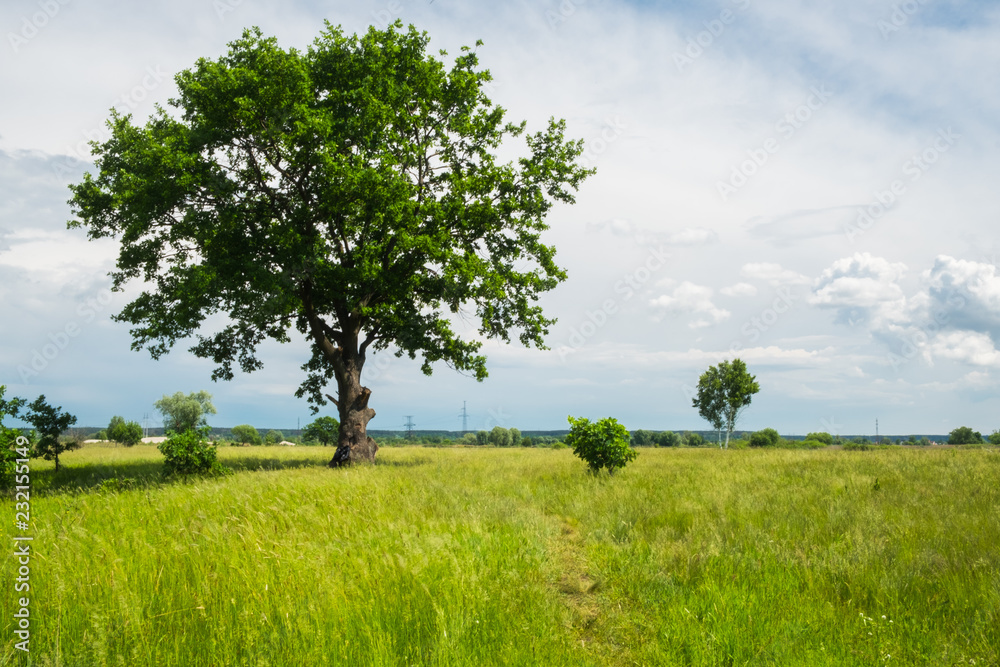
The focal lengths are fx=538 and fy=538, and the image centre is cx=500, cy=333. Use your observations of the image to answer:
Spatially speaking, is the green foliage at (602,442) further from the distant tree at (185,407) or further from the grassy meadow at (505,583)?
the distant tree at (185,407)

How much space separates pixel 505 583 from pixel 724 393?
6672 cm

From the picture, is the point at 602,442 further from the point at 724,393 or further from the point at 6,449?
the point at 724,393

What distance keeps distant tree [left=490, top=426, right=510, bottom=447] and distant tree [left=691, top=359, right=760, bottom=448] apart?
46610 millimetres

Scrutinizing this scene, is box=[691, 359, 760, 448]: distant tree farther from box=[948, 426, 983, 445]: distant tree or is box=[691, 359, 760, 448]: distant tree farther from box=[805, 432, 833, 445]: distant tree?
box=[948, 426, 983, 445]: distant tree

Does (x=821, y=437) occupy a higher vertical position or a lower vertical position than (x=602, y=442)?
lower

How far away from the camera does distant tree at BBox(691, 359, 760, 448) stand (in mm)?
63938

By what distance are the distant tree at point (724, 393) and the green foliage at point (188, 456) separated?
58.1m

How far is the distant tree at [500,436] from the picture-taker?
108188mm

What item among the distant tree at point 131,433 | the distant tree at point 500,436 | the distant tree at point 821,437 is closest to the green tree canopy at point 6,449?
the distant tree at point 131,433

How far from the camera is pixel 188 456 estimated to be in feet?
54.3

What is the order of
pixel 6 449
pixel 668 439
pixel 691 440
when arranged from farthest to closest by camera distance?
pixel 691 440, pixel 668 439, pixel 6 449

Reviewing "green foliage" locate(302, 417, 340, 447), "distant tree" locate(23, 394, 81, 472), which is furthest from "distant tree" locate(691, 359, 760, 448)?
"distant tree" locate(23, 394, 81, 472)

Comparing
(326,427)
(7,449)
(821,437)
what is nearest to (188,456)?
(7,449)

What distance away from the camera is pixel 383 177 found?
17.6 metres
